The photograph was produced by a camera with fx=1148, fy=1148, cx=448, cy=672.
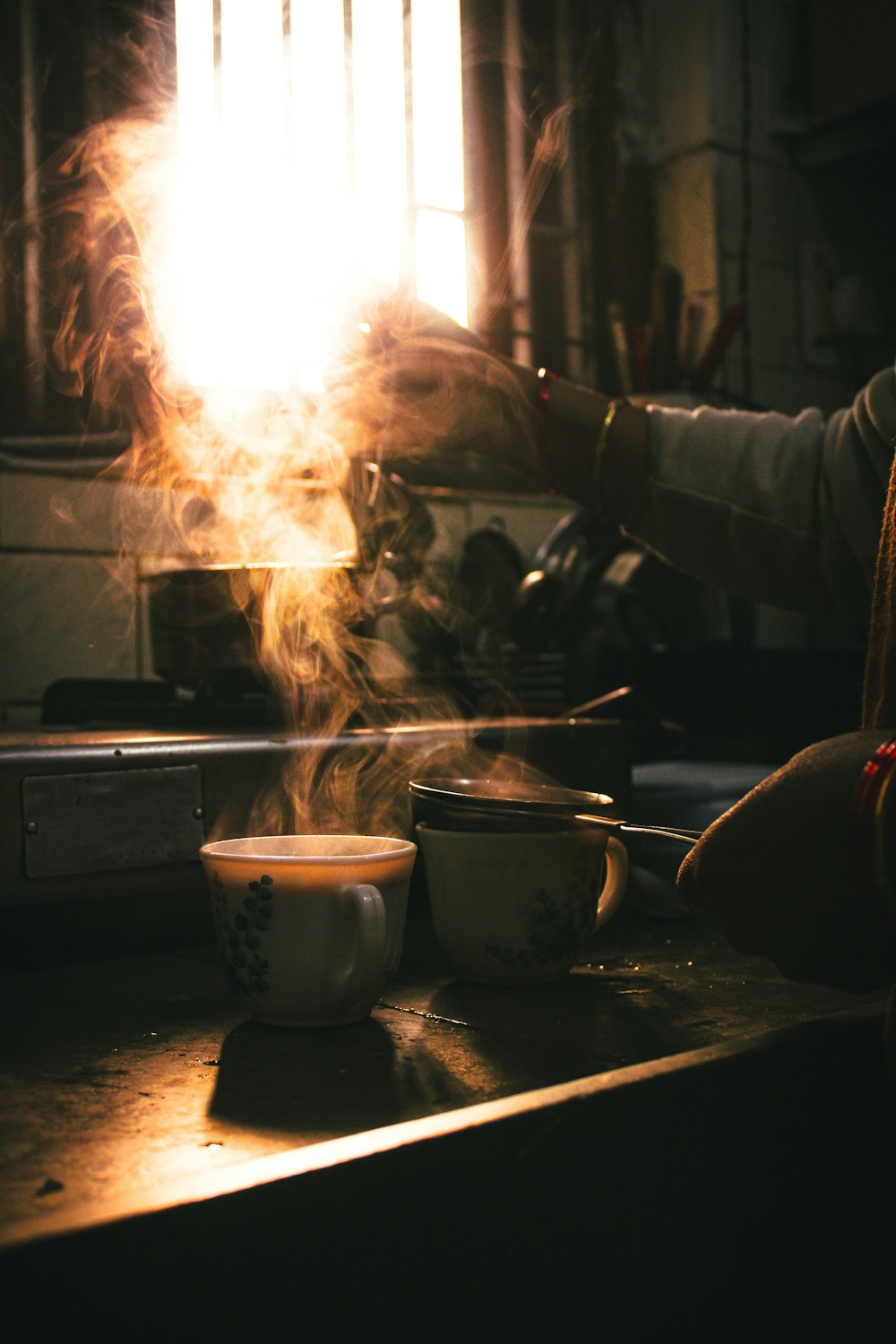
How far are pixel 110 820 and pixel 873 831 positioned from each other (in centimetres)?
50

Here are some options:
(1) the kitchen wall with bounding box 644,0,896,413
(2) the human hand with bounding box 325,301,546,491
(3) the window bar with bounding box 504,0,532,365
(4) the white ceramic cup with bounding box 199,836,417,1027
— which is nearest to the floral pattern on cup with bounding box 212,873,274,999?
(4) the white ceramic cup with bounding box 199,836,417,1027

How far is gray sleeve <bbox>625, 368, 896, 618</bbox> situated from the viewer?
3.89 ft

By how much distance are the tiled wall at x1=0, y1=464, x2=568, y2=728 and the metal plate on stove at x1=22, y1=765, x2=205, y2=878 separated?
80 centimetres

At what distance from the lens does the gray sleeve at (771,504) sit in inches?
46.7

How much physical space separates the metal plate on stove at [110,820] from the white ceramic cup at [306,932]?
0.17 meters

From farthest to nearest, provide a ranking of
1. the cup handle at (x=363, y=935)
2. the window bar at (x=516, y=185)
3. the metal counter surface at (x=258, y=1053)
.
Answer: the window bar at (x=516, y=185)
the cup handle at (x=363, y=935)
the metal counter surface at (x=258, y=1053)

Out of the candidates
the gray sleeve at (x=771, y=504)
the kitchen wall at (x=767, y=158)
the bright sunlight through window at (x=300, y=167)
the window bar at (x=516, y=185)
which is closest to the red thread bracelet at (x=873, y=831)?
the gray sleeve at (x=771, y=504)

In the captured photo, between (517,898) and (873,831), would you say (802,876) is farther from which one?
(517,898)

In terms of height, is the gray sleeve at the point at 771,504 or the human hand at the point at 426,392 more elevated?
the human hand at the point at 426,392

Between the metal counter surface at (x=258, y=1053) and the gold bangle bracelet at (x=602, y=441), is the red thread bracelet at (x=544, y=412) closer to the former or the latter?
the gold bangle bracelet at (x=602, y=441)

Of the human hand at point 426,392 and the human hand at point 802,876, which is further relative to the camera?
the human hand at point 426,392

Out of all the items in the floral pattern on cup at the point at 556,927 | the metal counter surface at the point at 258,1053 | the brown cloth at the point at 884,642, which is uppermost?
the brown cloth at the point at 884,642

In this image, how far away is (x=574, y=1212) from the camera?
470mm

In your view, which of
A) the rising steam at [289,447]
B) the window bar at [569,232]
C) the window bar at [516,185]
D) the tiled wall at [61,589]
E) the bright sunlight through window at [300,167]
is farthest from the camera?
the window bar at [569,232]
